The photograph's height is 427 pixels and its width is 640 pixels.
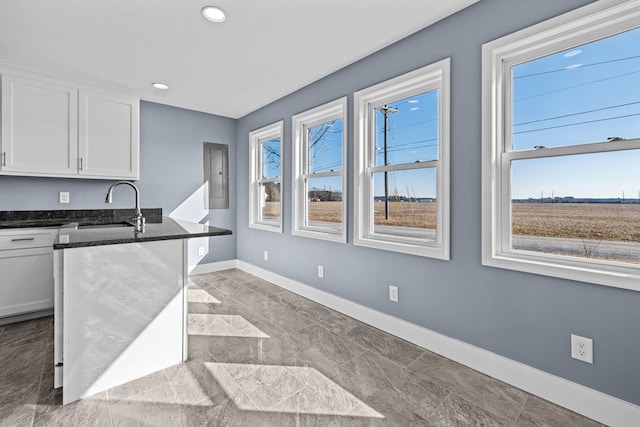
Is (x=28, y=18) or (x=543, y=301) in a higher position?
(x=28, y=18)

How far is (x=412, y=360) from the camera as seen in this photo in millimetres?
2178

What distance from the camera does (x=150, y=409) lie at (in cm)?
167

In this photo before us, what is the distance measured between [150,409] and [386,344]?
1.66 metres

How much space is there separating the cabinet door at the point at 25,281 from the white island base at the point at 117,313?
1.66 meters

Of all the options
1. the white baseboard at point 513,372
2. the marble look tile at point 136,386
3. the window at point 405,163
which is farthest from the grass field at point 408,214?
the marble look tile at point 136,386

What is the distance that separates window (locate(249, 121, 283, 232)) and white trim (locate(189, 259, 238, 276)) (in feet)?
2.54

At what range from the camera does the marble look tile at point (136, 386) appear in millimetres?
1771

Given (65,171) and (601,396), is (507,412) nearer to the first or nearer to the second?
(601,396)

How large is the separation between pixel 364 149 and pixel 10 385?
310 cm

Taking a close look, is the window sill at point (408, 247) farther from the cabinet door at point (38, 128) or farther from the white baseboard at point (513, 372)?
the cabinet door at point (38, 128)

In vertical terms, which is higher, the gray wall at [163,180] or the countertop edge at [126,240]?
the gray wall at [163,180]

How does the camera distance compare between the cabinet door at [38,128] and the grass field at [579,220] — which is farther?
the cabinet door at [38,128]

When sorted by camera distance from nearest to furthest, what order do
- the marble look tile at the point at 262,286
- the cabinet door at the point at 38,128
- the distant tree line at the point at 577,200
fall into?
the distant tree line at the point at 577,200 < the cabinet door at the point at 38,128 < the marble look tile at the point at 262,286

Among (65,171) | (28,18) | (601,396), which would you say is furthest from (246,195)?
(601,396)
